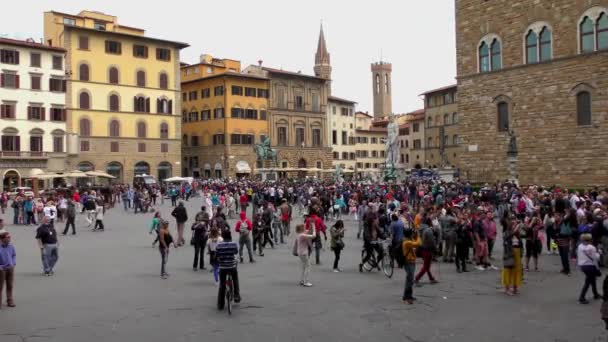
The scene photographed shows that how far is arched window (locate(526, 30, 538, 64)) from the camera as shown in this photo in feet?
97.3

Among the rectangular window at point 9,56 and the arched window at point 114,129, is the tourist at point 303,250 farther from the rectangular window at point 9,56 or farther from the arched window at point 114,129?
the arched window at point 114,129

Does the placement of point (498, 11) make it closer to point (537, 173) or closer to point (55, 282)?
point (537, 173)

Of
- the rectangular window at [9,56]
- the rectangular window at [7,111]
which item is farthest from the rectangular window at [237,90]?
the rectangular window at [7,111]

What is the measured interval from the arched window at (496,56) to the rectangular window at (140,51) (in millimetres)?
34664

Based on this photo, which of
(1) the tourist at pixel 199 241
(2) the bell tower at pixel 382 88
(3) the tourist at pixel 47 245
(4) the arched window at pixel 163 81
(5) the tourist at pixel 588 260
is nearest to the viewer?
(5) the tourist at pixel 588 260

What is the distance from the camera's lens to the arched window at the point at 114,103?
5209cm

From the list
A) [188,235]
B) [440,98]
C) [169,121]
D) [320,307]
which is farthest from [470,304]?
[440,98]

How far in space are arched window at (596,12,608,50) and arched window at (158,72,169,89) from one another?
3996 cm

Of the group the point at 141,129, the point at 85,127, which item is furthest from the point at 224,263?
the point at 141,129

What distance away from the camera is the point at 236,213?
27.5 meters

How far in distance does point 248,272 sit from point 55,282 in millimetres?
4054

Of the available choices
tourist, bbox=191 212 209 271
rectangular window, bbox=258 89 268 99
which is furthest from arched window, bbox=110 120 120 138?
tourist, bbox=191 212 209 271

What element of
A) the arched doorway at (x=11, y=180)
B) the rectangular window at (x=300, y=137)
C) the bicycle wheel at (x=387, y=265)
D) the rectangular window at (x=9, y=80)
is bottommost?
the bicycle wheel at (x=387, y=265)

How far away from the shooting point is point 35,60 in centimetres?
4678
